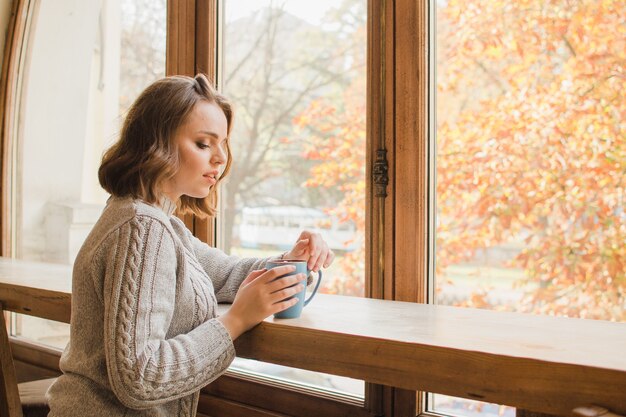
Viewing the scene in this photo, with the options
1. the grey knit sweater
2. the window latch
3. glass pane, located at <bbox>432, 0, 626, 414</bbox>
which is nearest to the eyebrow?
the grey knit sweater

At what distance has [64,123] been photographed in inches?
120

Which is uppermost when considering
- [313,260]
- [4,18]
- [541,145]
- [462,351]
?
[4,18]

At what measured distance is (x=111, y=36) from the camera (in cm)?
289

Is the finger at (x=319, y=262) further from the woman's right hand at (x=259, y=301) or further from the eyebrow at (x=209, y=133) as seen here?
the eyebrow at (x=209, y=133)

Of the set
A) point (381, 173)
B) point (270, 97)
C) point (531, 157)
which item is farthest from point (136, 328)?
point (270, 97)

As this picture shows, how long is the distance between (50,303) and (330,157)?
0.89 metres

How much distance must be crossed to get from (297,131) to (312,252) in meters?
0.72

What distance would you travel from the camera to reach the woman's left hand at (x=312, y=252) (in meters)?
1.38

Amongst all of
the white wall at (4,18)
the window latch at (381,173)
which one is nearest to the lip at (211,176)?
the window latch at (381,173)

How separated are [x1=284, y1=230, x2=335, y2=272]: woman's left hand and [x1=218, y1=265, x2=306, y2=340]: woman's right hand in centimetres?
21

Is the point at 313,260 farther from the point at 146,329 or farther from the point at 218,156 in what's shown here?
the point at 146,329

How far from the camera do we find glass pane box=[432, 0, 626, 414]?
148cm

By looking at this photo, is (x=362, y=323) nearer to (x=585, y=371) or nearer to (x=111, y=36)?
(x=585, y=371)

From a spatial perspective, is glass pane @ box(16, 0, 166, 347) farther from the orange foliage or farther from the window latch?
the window latch
